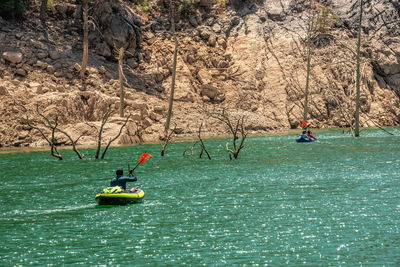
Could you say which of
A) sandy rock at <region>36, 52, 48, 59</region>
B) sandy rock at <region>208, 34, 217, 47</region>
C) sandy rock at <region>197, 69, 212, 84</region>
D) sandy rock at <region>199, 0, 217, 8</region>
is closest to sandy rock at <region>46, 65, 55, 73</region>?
sandy rock at <region>36, 52, 48, 59</region>

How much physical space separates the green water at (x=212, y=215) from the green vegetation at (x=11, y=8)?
34.1 meters

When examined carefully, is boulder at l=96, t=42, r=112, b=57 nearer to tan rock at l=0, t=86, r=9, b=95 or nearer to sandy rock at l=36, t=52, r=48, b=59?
sandy rock at l=36, t=52, r=48, b=59

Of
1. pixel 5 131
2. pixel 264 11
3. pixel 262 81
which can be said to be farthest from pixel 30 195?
pixel 264 11

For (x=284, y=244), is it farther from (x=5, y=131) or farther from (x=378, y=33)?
(x=378, y=33)

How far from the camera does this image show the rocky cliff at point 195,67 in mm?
58844

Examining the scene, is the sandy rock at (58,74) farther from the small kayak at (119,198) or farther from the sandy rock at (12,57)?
the small kayak at (119,198)

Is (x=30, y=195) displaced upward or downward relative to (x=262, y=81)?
downward

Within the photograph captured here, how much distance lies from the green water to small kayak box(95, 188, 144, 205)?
0.38 m

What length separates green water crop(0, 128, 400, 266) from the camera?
16422 millimetres

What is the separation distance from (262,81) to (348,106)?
Answer: 11060 millimetres

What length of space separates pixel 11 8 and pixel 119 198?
166 feet

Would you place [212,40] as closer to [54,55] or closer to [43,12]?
[43,12]

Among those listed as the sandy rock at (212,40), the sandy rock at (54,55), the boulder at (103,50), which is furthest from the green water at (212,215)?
the sandy rock at (212,40)

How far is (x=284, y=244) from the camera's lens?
1733cm
